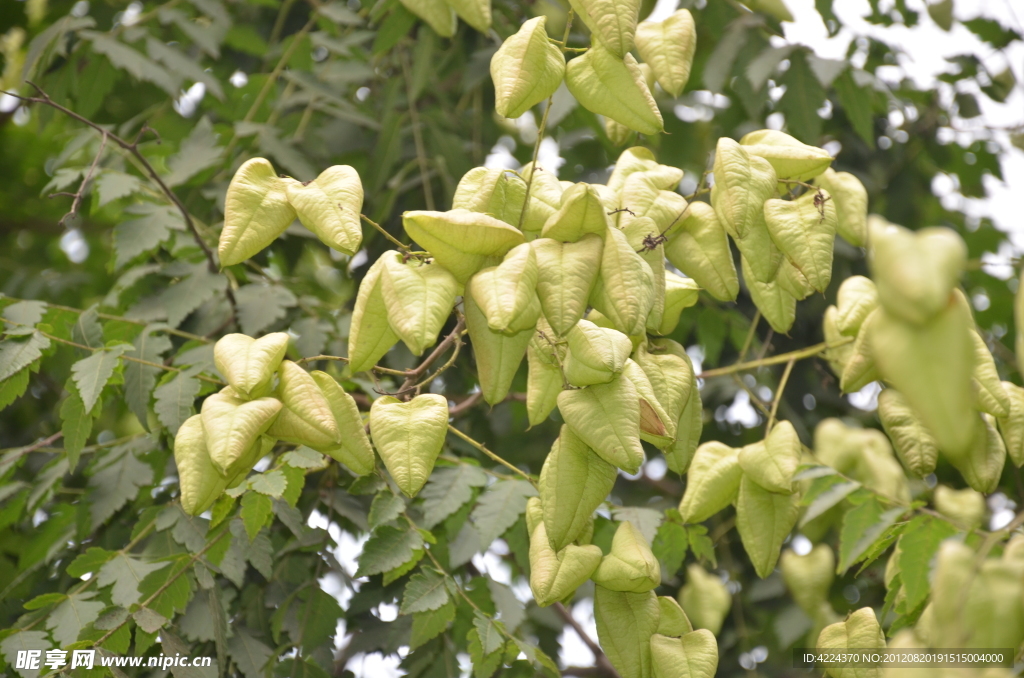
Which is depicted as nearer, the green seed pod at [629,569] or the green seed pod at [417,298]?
the green seed pod at [417,298]

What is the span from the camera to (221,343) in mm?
1212

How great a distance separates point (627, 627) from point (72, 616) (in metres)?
0.99

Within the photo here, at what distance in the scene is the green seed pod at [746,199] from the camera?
131 cm

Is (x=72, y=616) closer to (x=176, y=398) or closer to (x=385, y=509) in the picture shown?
(x=176, y=398)

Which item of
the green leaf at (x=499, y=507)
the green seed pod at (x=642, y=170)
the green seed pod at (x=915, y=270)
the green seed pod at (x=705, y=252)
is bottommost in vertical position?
the green leaf at (x=499, y=507)

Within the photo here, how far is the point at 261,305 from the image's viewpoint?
6.57 ft

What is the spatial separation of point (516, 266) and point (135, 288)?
1.47 metres

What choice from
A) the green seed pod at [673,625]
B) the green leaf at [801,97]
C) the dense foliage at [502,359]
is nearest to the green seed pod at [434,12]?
the dense foliage at [502,359]

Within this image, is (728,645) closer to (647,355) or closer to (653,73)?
(647,355)

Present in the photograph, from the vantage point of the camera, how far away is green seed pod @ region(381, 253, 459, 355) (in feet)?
3.53

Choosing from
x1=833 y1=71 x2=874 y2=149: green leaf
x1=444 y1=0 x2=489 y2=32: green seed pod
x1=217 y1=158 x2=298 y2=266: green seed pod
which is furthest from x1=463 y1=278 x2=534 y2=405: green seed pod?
x1=833 y1=71 x2=874 y2=149: green leaf

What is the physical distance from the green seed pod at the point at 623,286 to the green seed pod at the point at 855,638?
2.23 feet

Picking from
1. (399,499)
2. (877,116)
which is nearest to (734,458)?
(399,499)

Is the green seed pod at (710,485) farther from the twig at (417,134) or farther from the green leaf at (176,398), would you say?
the twig at (417,134)
